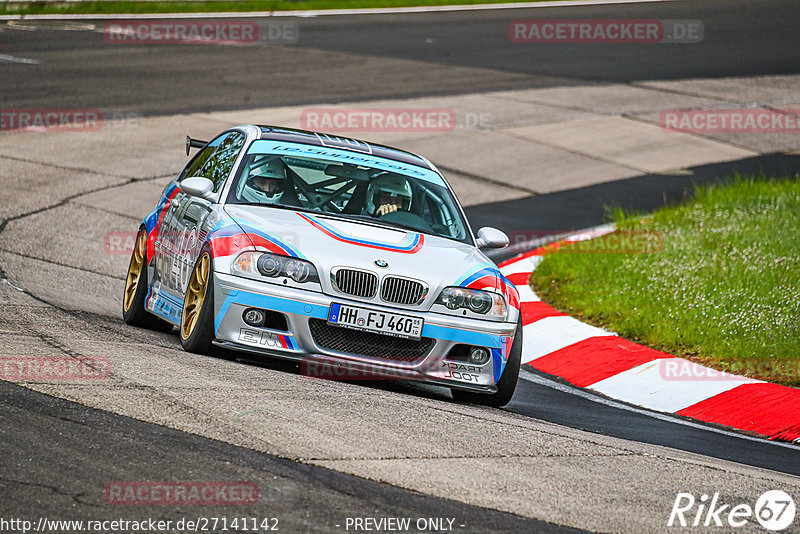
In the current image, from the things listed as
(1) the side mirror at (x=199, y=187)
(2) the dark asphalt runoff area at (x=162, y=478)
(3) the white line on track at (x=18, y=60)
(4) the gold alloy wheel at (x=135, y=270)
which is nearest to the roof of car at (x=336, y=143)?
(1) the side mirror at (x=199, y=187)

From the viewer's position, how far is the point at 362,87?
2030cm

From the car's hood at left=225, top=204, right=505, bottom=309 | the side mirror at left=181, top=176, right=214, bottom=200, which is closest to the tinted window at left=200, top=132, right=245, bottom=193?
the side mirror at left=181, top=176, right=214, bottom=200

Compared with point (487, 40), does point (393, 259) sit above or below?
below

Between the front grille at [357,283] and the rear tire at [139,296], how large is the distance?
78.0 inches

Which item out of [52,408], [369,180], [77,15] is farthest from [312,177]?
[77,15]

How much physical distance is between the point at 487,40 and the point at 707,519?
72.1ft

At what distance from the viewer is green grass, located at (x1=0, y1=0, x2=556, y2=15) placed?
26.6 metres

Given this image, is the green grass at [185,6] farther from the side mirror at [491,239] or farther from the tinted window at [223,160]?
the side mirror at [491,239]

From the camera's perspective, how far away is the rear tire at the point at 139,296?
26.9 ft

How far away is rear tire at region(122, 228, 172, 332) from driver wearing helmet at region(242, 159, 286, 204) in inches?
42.4

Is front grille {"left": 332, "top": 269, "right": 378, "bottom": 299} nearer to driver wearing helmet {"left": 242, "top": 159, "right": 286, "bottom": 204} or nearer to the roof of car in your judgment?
driver wearing helmet {"left": 242, "top": 159, "right": 286, "bottom": 204}

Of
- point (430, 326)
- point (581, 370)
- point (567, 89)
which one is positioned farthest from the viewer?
point (567, 89)

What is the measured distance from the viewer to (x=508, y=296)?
725cm

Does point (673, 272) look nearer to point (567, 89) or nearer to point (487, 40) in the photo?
point (567, 89)
